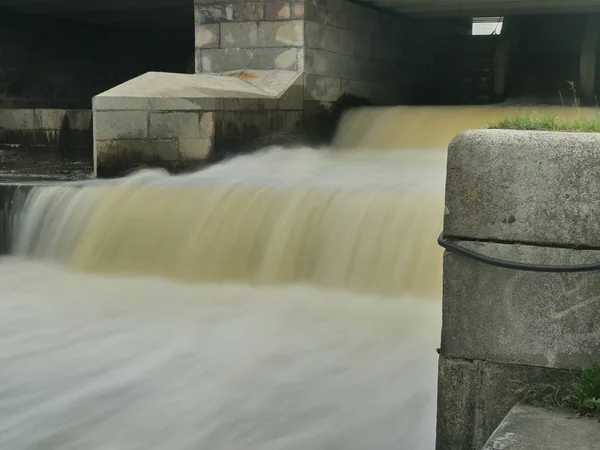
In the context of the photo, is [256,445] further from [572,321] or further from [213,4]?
[213,4]

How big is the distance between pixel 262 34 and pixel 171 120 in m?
2.36

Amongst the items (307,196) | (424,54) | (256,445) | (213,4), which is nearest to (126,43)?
(424,54)

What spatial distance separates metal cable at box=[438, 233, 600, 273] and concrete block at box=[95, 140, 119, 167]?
648 centimetres

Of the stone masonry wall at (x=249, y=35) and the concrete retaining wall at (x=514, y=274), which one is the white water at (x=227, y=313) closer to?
the concrete retaining wall at (x=514, y=274)

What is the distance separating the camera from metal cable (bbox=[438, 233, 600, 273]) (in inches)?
99.2

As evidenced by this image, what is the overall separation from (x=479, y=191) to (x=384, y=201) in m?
3.74

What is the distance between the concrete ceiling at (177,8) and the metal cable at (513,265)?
962 cm

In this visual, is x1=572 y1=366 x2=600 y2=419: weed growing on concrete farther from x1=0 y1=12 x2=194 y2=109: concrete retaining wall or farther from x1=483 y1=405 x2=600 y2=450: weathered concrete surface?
x1=0 y1=12 x2=194 y2=109: concrete retaining wall

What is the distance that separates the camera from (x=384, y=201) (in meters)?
6.37

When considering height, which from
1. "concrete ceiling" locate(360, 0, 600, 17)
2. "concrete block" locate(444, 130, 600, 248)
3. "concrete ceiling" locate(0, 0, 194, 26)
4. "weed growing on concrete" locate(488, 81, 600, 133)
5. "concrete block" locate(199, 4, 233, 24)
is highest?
"concrete ceiling" locate(0, 0, 194, 26)

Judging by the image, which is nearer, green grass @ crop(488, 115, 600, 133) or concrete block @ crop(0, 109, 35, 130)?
green grass @ crop(488, 115, 600, 133)

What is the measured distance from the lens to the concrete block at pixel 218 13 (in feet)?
34.4

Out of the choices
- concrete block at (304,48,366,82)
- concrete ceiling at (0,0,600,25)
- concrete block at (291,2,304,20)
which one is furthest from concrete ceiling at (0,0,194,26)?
concrete block at (291,2,304,20)

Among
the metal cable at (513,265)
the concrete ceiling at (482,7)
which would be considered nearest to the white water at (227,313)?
the metal cable at (513,265)
